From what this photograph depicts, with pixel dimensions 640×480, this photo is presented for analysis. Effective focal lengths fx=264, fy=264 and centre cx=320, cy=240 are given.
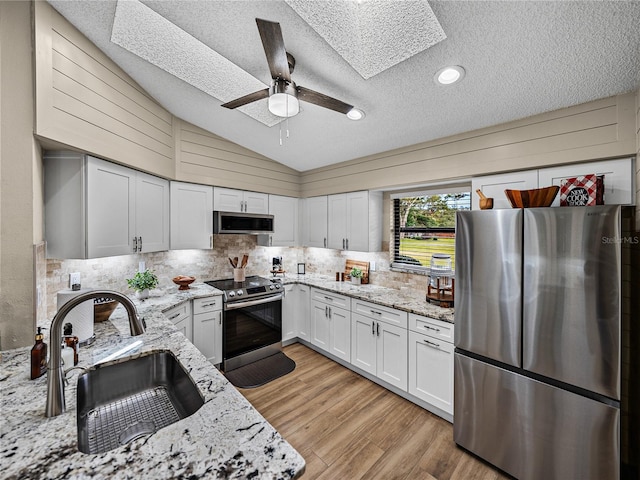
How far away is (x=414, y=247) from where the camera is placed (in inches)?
128

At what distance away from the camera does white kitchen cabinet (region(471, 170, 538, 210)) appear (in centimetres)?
213

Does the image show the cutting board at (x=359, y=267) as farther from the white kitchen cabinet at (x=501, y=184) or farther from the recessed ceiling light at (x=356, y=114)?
the recessed ceiling light at (x=356, y=114)

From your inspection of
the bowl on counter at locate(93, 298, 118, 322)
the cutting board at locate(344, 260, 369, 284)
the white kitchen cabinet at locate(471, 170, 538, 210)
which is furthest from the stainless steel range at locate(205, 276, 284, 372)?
the white kitchen cabinet at locate(471, 170, 538, 210)

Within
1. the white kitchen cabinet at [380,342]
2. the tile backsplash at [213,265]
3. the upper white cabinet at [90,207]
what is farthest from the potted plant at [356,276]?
the upper white cabinet at [90,207]

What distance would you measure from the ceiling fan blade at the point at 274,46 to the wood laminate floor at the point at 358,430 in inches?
101

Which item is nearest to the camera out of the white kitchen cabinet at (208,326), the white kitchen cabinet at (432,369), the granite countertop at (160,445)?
the granite countertop at (160,445)

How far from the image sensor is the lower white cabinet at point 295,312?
3.65 meters

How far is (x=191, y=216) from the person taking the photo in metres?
3.11

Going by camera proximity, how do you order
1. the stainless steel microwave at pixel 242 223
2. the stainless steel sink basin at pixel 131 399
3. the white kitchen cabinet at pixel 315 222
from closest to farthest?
the stainless steel sink basin at pixel 131 399, the stainless steel microwave at pixel 242 223, the white kitchen cabinet at pixel 315 222

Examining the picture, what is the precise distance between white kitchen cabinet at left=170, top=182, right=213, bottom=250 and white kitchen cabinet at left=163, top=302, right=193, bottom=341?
723mm

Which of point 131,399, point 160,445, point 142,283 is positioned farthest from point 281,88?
point 142,283

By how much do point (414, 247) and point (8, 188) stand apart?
3.43 metres

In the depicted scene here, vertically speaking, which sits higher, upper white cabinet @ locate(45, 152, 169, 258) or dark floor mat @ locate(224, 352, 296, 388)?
upper white cabinet @ locate(45, 152, 169, 258)

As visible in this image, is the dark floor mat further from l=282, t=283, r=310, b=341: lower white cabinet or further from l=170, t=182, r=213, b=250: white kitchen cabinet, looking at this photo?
l=170, t=182, r=213, b=250: white kitchen cabinet
